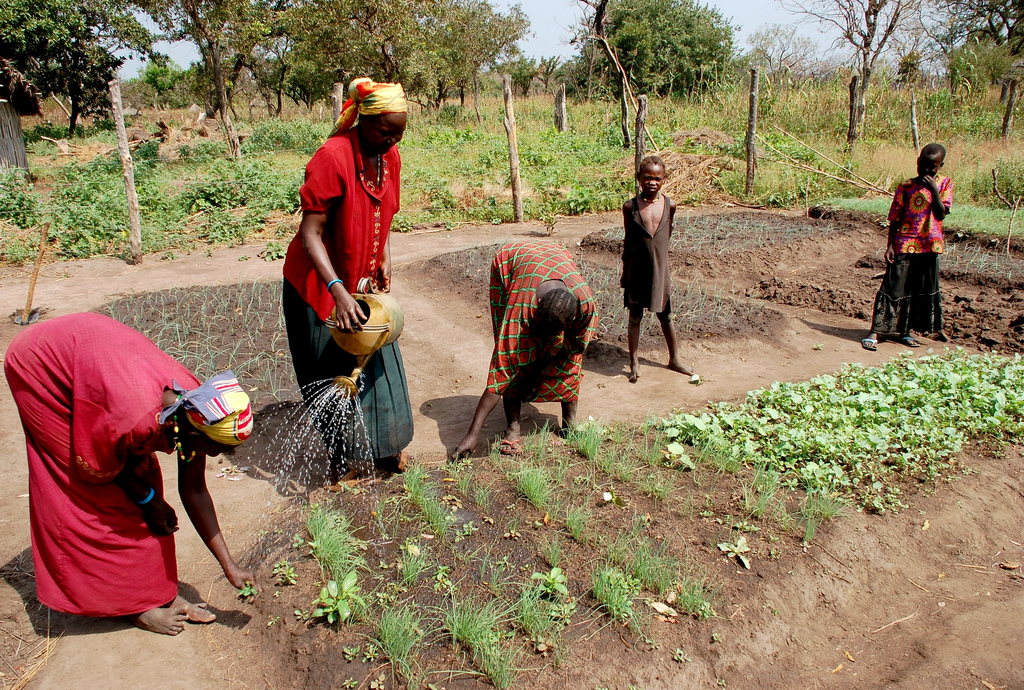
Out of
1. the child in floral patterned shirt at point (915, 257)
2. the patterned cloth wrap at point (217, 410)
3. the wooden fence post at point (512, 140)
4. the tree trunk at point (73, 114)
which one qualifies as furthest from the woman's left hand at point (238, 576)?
the tree trunk at point (73, 114)

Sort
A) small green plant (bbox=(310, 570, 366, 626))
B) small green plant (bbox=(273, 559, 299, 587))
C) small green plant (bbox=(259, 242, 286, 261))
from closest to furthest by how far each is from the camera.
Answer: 1. small green plant (bbox=(310, 570, 366, 626))
2. small green plant (bbox=(273, 559, 299, 587))
3. small green plant (bbox=(259, 242, 286, 261))

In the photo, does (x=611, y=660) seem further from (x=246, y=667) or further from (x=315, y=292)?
(x=315, y=292)

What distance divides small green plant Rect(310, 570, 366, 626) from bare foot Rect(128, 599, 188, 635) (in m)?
0.50

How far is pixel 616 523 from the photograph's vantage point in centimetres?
314

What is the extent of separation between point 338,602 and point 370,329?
103 centimetres

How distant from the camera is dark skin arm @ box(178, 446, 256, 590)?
2.36 meters

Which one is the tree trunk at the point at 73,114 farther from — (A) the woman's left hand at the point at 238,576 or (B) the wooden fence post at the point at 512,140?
(A) the woman's left hand at the point at 238,576

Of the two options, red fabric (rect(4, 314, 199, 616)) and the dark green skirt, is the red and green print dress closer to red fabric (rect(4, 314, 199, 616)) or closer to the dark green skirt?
the dark green skirt

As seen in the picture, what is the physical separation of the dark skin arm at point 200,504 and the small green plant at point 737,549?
6.55ft

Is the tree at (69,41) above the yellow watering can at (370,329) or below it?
above

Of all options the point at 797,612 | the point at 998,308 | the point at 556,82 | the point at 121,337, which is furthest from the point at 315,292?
the point at 556,82

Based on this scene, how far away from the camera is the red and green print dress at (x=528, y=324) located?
3357 mm

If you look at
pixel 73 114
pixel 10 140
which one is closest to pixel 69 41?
pixel 73 114

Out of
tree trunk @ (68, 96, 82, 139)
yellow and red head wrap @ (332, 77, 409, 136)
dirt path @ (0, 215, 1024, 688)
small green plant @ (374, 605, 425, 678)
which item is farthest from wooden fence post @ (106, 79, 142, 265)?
tree trunk @ (68, 96, 82, 139)
